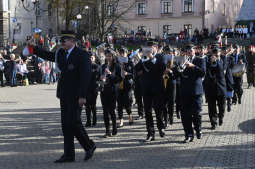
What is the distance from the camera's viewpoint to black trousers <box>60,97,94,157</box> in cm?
718

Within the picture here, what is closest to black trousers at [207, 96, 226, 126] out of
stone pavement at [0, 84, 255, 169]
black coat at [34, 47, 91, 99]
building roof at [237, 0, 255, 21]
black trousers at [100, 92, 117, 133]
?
stone pavement at [0, 84, 255, 169]

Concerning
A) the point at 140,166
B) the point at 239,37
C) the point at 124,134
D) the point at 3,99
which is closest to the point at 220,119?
the point at 124,134

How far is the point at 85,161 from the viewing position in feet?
24.2

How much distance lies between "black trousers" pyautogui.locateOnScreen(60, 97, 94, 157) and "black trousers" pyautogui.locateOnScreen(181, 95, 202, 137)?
234cm

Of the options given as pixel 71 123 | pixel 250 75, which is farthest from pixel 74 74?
pixel 250 75

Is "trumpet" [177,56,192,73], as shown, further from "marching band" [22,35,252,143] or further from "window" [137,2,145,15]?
"window" [137,2,145,15]

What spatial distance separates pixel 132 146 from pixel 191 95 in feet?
5.33

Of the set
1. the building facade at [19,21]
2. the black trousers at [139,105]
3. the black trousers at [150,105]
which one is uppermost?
the building facade at [19,21]

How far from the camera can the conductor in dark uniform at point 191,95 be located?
881cm

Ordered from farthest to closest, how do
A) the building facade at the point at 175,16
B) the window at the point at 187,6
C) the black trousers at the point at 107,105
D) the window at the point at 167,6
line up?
the window at the point at 167,6, the window at the point at 187,6, the building facade at the point at 175,16, the black trousers at the point at 107,105

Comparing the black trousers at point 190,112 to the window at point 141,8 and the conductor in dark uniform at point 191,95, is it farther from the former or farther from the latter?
the window at point 141,8

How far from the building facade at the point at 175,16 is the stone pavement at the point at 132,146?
48.3 meters

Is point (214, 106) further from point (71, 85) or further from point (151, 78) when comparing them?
point (71, 85)

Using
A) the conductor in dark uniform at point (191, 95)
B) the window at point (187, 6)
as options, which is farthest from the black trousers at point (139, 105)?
the window at point (187, 6)
